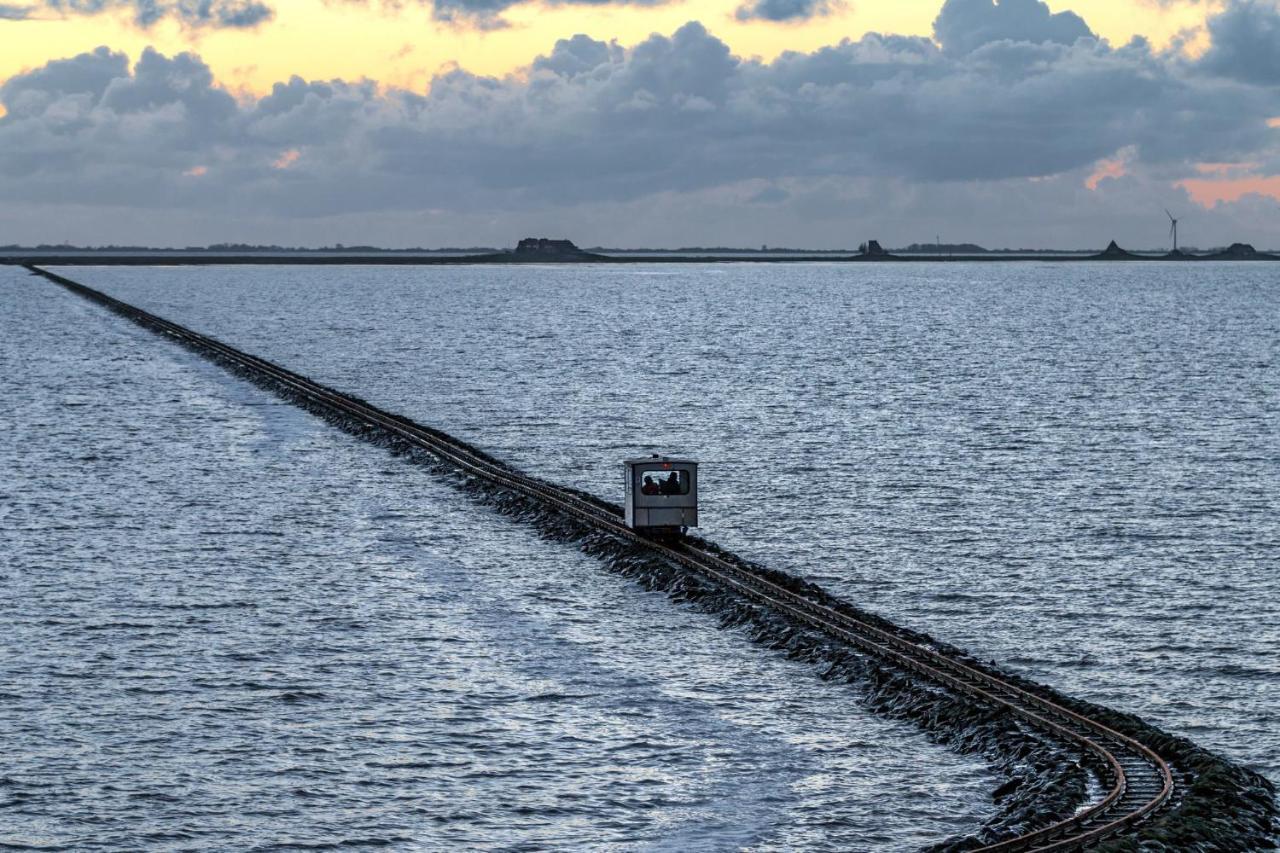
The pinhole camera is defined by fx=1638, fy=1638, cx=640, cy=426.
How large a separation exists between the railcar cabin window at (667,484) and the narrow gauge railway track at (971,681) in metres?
1.78

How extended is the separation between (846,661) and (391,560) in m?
19.3

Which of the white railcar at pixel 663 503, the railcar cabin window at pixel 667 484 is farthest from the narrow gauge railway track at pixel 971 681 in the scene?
the railcar cabin window at pixel 667 484

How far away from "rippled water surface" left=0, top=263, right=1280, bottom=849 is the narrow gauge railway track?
88.5 inches

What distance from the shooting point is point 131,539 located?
188 ft

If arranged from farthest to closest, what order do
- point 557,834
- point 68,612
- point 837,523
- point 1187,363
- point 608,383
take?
1. point 1187,363
2. point 608,383
3. point 837,523
4. point 68,612
5. point 557,834

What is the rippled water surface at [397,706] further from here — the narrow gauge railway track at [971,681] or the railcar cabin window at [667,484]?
the railcar cabin window at [667,484]

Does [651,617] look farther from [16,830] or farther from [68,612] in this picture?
[16,830]

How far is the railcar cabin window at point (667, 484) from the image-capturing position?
54281mm

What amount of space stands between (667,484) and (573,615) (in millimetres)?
10093

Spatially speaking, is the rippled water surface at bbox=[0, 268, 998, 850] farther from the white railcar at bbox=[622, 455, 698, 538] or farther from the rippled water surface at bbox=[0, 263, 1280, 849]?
the white railcar at bbox=[622, 455, 698, 538]

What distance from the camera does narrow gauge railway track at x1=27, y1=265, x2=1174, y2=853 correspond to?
91.9ft

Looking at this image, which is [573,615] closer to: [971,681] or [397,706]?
[397,706]

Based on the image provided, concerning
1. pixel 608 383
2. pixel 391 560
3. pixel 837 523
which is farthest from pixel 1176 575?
pixel 608 383

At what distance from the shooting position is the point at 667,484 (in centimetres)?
5522
